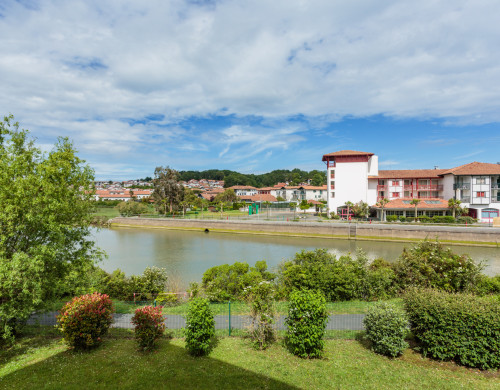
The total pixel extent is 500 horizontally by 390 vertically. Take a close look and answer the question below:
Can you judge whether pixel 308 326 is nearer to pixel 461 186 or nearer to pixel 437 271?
pixel 437 271

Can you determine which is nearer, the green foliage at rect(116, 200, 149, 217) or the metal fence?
the metal fence

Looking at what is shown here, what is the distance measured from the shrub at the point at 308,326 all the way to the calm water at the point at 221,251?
10852mm

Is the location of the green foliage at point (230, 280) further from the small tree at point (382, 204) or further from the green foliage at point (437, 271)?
the small tree at point (382, 204)

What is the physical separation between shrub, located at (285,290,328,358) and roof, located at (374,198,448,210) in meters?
41.0

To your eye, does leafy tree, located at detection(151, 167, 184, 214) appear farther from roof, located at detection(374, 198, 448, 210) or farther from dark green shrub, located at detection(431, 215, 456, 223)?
dark green shrub, located at detection(431, 215, 456, 223)

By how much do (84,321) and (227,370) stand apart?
3.70 meters

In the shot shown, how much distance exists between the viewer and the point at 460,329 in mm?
5902

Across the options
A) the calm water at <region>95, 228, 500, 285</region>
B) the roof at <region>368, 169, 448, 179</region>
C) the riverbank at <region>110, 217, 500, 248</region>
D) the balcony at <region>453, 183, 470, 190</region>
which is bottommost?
the calm water at <region>95, 228, 500, 285</region>

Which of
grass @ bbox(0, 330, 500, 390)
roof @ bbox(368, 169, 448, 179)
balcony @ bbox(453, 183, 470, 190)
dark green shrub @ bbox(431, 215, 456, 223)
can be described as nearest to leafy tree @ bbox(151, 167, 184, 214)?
roof @ bbox(368, 169, 448, 179)

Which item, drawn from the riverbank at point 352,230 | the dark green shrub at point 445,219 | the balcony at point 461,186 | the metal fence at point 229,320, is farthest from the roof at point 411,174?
the metal fence at point 229,320

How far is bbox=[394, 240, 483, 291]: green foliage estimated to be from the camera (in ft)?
34.3

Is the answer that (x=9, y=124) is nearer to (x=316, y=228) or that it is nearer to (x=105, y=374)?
(x=105, y=374)

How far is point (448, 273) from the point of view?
10.6m

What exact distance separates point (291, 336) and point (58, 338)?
6.51 m
